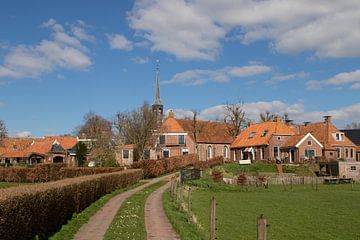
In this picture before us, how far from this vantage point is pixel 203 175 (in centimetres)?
4453

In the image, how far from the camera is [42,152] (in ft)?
266

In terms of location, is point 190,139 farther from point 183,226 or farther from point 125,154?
point 183,226

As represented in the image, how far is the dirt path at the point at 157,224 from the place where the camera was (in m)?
13.9

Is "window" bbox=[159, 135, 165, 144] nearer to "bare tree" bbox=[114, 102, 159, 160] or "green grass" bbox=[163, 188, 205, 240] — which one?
"bare tree" bbox=[114, 102, 159, 160]

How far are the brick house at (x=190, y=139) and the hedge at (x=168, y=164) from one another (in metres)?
8.26

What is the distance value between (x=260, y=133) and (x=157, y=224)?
50.2 metres

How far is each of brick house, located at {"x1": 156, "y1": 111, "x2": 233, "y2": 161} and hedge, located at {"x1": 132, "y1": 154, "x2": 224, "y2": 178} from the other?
8.26 metres

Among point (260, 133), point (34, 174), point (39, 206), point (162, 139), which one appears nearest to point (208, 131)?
point (162, 139)

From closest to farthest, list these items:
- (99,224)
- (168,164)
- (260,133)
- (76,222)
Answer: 1. (99,224)
2. (76,222)
3. (168,164)
4. (260,133)

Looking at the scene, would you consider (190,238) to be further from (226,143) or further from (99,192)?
(226,143)

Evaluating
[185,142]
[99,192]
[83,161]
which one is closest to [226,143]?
[185,142]

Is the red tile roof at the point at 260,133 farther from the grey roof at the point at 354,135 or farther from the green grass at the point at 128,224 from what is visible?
the green grass at the point at 128,224

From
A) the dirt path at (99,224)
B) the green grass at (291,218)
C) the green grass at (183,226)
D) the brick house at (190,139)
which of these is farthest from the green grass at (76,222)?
the brick house at (190,139)

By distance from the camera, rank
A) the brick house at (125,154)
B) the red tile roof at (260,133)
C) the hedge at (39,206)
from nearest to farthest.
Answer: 1. the hedge at (39,206)
2. the red tile roof at (260,133)
3. the brick house at (125,154)
